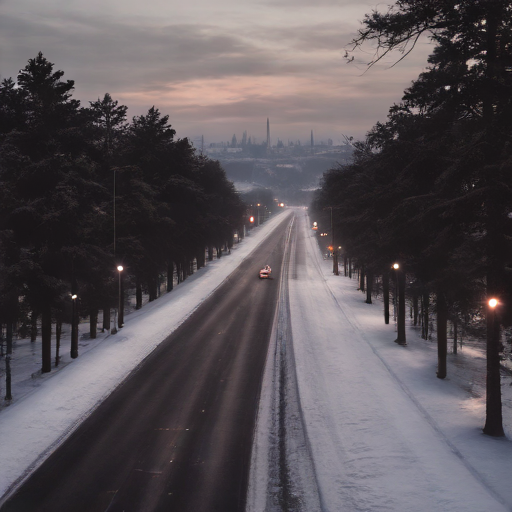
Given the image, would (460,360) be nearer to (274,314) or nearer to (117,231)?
(274,314)

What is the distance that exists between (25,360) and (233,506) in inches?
995

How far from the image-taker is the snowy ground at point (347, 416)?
13219mm

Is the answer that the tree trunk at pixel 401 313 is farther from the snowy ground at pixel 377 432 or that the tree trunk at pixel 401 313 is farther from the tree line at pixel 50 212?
the tree line at pixel 50 212

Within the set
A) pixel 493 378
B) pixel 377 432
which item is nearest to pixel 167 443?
pixel 377 432

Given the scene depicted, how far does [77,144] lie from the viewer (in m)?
26.8

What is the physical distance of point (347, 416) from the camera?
60.0ft

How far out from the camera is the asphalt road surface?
1307cm

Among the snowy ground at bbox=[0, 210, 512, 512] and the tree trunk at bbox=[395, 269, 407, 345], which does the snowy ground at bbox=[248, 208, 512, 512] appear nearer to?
the snowy ground at bbox=[0, 210, 512, 512]

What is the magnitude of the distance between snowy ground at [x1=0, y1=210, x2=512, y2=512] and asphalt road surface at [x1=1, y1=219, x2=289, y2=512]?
745 millimetres

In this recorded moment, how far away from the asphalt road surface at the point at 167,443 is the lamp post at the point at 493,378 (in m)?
8.38

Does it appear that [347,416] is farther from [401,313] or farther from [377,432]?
[401,313]

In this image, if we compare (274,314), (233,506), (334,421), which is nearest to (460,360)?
(274,314)

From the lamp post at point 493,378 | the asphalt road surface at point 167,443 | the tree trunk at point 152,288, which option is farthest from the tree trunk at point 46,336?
the lamp post at point 493,378

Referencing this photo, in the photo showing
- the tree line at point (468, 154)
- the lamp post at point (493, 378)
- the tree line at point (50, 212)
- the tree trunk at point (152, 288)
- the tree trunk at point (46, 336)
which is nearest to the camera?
the tree line at point (468, 154)
